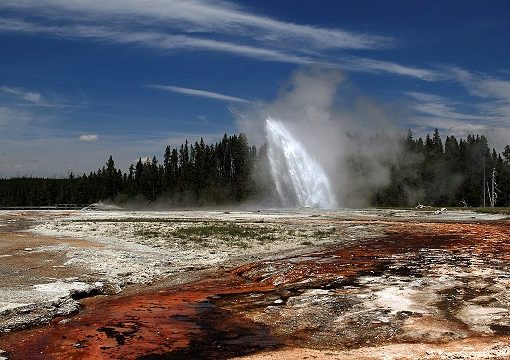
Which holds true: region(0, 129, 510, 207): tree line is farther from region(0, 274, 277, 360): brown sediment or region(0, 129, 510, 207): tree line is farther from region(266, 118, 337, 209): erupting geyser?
region(0, 274, 277, 360): brown sediment

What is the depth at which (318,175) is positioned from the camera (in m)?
91.1

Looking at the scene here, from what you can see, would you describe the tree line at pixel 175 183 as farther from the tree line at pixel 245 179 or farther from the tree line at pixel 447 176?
the tree line at pixel 447 176

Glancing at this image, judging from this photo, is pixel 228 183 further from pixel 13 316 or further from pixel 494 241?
pixel 13 316

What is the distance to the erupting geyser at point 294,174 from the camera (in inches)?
3292

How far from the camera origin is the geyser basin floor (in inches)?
375

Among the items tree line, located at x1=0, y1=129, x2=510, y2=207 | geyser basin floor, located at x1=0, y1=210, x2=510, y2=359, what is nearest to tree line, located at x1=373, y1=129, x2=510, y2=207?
tree line, located at x1=0, y1=129, x2=510, y2=207

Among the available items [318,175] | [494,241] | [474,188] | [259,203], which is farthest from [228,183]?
[494,241]

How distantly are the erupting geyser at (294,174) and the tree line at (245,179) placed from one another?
6.04 m

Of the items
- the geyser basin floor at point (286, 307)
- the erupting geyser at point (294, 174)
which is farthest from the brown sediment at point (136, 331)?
the erupting geyser at point (294, 174)

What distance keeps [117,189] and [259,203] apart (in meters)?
43.7

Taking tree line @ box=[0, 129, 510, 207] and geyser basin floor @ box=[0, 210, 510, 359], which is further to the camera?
tree line @ box=[0, 129, 510, 207]

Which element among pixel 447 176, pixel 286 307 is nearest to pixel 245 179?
pixel 447 176

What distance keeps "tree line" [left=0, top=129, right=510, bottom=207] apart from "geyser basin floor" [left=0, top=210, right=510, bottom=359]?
69856 millimetres

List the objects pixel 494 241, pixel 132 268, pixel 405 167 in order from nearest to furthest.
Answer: pixel 132 268
pixel 494 241
pixel 405 167
